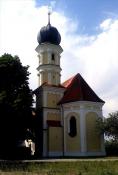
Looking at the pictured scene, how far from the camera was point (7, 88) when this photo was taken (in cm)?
3597

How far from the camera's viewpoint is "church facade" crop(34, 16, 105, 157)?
39.3 m

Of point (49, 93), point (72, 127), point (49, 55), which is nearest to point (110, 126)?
point (72, 127)

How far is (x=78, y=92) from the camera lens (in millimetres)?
41344

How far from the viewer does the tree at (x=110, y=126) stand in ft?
124

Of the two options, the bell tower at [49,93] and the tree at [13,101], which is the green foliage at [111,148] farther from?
the tree at [13,101]

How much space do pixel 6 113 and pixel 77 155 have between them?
445 inches

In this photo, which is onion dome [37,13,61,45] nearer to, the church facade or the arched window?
the church facade

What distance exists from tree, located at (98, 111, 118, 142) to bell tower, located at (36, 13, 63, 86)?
10.3 m

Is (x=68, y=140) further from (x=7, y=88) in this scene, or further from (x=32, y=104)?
(x=7, y=88)

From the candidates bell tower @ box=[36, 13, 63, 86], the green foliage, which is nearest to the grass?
the green foliage

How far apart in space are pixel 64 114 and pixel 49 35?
11780 mm

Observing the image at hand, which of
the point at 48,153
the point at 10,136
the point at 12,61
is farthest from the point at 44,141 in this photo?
the point at 12,61

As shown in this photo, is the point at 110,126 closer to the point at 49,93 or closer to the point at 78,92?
the point at 78,92

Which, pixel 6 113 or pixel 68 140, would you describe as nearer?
pixel 6 113
